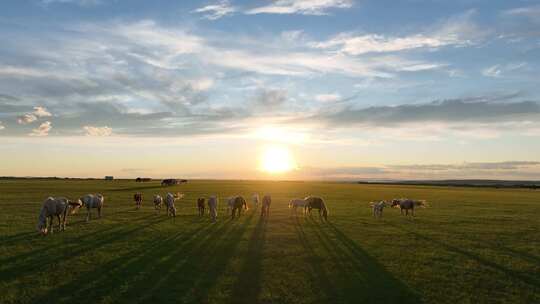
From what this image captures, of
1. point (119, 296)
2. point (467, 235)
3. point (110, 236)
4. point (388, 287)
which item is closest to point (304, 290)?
point (388, 287)

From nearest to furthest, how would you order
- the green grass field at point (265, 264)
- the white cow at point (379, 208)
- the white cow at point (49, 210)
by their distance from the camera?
the green grass field at point (265, 264) → the white cow at point (49, 210) → the white cow at point (379, 208)

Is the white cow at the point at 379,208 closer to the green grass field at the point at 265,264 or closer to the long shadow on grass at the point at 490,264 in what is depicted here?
the green grass field at the point at 265,264

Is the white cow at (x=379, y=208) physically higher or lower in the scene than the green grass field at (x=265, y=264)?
higher

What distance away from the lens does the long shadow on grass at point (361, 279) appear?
1281 cm

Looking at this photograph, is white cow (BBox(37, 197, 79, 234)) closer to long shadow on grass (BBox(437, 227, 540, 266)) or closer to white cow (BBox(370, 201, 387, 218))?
white cow (BBox(370, 201, 387, 218))

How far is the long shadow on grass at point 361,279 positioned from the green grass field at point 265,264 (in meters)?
0.04

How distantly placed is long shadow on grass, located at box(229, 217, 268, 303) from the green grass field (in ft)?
0.13

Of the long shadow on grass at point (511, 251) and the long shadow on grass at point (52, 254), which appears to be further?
the long shadow on grass at point (511, 251)

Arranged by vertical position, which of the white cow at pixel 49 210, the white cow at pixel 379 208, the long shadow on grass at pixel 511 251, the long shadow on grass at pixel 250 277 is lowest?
the long shadow on grass at pixel 511 251

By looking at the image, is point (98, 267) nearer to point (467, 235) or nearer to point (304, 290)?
point (304, 290)

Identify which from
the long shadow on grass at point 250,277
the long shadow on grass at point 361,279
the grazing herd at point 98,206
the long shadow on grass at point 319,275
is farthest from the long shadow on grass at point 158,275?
the grazing herd at point 98,206

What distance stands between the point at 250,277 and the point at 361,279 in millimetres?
4415

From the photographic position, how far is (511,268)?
16.5 m

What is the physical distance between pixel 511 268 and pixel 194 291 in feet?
45.5
